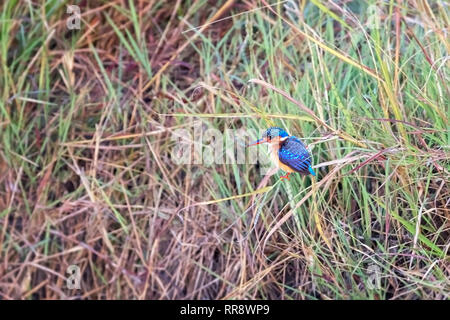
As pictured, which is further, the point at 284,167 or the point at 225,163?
the point at 225,163

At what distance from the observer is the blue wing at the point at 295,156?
1219mm

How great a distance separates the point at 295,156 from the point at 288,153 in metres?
0.01

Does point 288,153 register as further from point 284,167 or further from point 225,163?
point 225,163

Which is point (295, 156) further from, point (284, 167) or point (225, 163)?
point (225, 163)

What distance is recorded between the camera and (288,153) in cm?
122

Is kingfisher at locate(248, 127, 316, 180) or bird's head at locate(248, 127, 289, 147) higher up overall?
bird's head at locate(248, 127, 289, 147)

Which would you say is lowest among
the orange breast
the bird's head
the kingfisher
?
the orange breast

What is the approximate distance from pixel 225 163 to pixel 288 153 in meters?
0.29

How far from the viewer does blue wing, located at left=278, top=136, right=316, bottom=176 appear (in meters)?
1.22

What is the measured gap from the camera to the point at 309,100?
4.55 ft

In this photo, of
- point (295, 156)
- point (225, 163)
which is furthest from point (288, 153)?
point (225, 163)

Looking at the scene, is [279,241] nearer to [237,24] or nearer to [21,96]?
[237,24]
